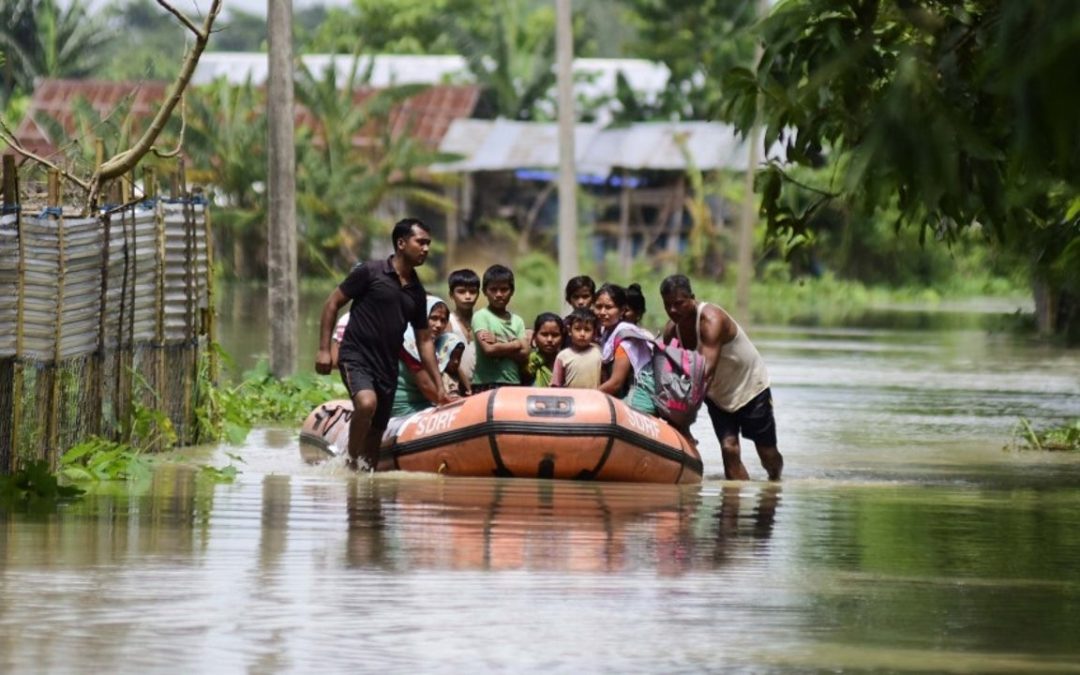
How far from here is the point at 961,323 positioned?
4647 cm

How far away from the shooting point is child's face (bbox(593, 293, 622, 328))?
16.1 m

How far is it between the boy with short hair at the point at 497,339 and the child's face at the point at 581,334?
36cm

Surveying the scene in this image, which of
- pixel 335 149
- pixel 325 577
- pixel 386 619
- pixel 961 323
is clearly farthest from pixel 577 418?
pixel 335 149

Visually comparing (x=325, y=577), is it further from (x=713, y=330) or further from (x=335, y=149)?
(x=335, y=149)

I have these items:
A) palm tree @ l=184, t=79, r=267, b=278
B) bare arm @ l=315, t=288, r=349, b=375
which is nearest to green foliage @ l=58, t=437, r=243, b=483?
bare arm @ l=315, t=288, r=349, b=375

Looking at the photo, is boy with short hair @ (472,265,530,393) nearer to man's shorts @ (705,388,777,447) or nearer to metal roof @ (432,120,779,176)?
man's shorts @ (705,388,777,447)

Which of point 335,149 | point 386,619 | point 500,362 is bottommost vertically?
point 386,619

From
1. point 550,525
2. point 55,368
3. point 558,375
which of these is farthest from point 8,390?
point 558,375

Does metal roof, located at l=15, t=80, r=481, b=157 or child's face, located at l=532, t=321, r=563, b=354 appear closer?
child's face, located at l=532, t=321, r=563, b=354

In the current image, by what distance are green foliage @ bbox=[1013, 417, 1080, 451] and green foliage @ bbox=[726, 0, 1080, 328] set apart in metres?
5.31

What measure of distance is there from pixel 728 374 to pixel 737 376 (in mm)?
67

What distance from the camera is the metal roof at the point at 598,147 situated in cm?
5766

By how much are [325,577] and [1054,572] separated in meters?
3.53

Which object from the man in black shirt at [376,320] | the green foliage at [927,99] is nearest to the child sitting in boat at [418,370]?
the man in black shirt at [376,320]
